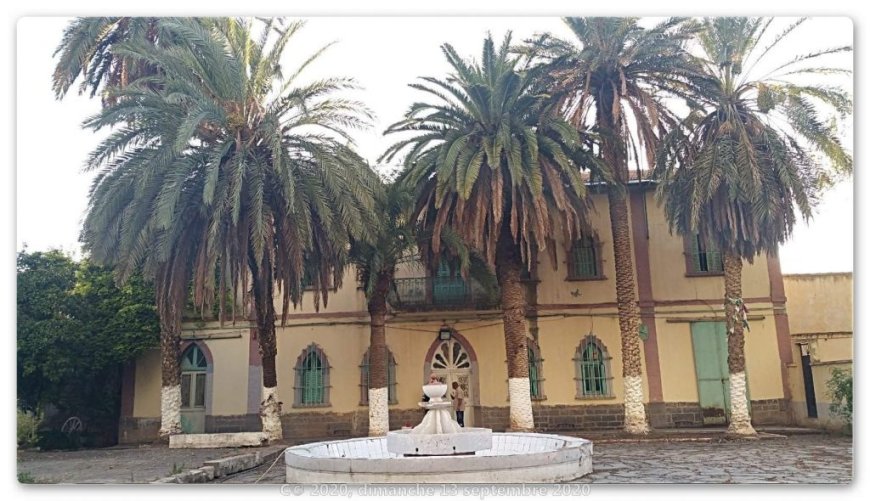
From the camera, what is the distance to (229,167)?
1324cm

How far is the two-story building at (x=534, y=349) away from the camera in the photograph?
17.9 metres

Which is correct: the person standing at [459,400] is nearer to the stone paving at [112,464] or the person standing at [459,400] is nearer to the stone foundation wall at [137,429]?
the stone paving at [112,464]

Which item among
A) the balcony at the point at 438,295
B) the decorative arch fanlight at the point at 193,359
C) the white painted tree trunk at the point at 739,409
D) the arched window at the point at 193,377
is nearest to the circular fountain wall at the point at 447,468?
the white painted tree trunk at the point at 739,409

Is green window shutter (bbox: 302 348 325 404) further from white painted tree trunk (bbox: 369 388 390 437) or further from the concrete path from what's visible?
the concrete path

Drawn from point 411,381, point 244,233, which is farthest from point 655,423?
point 244,233

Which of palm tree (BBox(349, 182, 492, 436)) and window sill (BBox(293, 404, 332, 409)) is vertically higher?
A: palm tree (BBox(349, 182, 492, 436))

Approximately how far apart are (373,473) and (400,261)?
9025mm

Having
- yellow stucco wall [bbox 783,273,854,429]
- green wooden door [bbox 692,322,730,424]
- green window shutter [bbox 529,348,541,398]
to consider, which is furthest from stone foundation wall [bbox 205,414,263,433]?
yellow stucco wall [bbox 783,273,854,429]

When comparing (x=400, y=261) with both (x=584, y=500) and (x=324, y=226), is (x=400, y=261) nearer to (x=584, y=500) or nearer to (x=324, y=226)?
(x=324, y=226)

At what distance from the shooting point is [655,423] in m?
17.5

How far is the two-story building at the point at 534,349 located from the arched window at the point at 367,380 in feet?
0.12

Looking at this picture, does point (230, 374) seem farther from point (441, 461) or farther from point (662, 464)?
point (662, 464)

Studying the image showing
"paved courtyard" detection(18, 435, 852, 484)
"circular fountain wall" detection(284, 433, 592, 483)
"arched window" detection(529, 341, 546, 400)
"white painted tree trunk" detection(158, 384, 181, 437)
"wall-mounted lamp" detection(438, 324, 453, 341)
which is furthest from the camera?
"wall-mounted lamp" detection(438, 324, 453, 341)

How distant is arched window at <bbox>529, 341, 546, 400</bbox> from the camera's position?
18.2m
